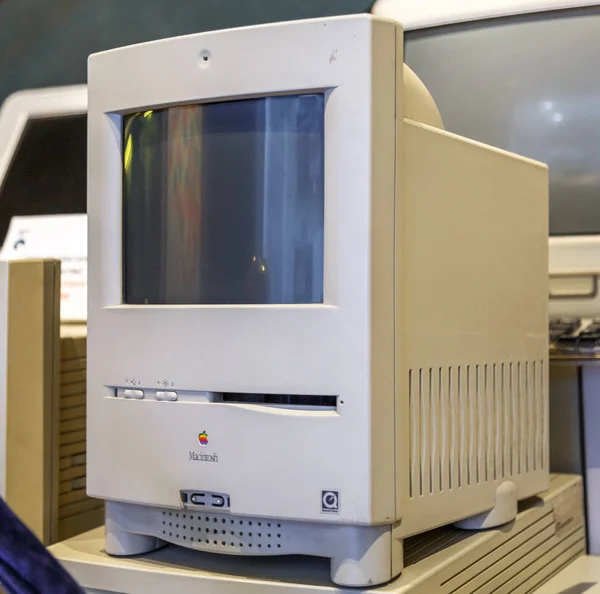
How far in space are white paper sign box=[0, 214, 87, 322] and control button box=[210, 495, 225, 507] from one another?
78 cm

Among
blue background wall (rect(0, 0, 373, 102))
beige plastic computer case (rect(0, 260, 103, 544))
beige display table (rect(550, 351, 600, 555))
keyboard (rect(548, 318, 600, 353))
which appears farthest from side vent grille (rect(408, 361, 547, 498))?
blue background wall (rect(0, 0, 373, 102))

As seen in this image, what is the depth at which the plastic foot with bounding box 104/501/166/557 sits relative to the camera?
923mm

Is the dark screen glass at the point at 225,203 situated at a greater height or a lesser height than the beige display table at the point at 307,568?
greater

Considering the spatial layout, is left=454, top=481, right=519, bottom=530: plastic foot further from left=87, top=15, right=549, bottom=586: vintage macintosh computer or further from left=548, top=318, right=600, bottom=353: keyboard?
left=548, top=318, right=600, bottom=353: keyboard

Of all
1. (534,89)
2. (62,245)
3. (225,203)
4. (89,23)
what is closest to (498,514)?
(225,203)

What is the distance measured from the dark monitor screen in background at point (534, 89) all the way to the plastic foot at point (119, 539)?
0.86 metres

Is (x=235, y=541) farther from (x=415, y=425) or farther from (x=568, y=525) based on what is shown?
(x=568, y=525)

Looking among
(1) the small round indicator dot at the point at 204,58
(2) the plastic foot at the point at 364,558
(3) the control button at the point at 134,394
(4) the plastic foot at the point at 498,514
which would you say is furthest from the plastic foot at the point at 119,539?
(1) the small round indicator dot at the point at 204,58

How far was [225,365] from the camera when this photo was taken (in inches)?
33.0

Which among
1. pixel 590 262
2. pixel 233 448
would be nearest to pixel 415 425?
pixel 233 448

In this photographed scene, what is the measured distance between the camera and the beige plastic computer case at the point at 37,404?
1.04 m

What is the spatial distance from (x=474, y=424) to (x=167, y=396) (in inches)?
14.1

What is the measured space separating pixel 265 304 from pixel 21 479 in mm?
438

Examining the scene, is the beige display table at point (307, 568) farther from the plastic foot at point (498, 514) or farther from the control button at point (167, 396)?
the control button at point (167, 396)
